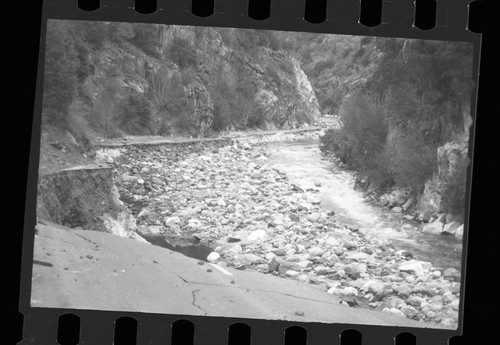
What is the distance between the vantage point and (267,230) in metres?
4.55

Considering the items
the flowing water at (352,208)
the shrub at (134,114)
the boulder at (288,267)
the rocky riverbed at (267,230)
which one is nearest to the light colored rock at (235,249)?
the rocky riverbed at (267,230)

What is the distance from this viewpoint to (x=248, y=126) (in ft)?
15.8

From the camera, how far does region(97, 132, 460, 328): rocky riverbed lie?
4.38 meters

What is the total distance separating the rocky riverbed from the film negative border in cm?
24

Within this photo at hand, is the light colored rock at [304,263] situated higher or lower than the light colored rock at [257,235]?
lower

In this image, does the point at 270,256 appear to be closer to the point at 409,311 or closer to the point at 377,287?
the point at 377,287

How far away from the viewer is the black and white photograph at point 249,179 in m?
4.35

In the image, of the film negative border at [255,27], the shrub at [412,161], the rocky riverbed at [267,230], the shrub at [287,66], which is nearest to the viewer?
the film negative border at [255,27]

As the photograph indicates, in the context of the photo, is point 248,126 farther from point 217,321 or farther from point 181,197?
point 217,321

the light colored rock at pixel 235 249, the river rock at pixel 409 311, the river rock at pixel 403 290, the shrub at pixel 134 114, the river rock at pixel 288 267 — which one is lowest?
the river rock at pixel 409 311

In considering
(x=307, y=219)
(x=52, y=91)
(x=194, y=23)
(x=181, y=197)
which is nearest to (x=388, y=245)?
(x=307, y=219)

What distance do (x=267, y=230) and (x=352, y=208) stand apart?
25.0 inches

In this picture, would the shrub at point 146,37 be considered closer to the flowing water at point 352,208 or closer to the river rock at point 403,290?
the flowing water at point 352,208

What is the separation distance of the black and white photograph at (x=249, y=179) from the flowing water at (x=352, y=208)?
0.01 metres
